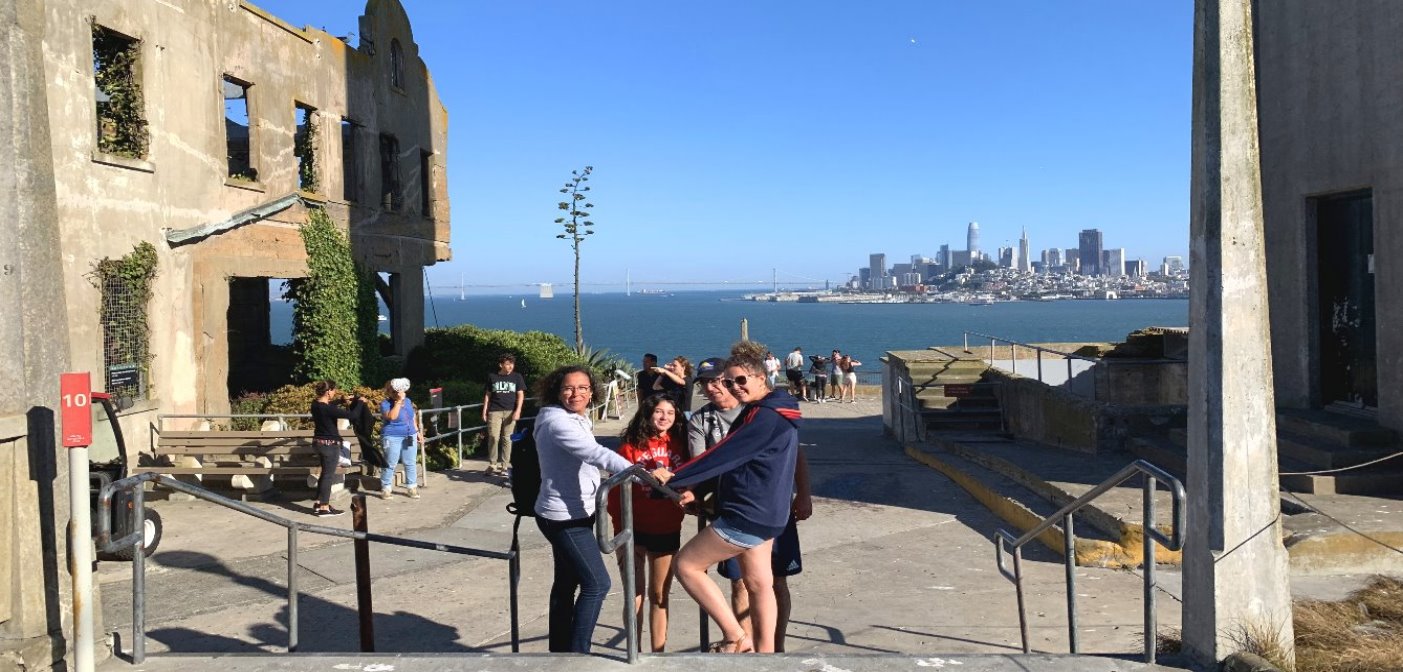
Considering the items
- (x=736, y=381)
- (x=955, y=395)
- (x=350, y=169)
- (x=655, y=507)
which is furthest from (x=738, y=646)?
(x=350, y=169)

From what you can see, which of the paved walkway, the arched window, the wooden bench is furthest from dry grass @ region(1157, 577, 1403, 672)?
the arched window

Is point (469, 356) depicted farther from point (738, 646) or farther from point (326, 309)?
point (738, 646)

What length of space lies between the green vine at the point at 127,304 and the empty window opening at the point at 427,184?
9022 mm

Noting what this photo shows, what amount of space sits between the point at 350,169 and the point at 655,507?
637 inches

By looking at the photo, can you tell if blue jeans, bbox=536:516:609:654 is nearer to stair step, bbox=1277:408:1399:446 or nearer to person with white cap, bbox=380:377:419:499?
person with white cap, bbox=380:377:419:499

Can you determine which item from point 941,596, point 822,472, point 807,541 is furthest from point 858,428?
point 941,596

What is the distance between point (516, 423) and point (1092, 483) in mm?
7521

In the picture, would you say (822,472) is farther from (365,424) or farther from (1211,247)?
A: (1211,247)

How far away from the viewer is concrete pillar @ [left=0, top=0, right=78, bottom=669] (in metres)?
5.40

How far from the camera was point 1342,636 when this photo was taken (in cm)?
596

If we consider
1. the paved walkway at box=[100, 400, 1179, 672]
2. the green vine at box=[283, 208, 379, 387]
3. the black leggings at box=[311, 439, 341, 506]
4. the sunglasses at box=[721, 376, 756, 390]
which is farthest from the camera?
the green vine at box=[283, 208, 379, 387]

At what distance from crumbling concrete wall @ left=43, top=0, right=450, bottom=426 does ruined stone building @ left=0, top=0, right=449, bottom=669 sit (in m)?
0.03

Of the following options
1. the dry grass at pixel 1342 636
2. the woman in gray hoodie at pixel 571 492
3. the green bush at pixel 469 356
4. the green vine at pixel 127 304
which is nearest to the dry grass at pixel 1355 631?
the dry grass at pixel 1342 636

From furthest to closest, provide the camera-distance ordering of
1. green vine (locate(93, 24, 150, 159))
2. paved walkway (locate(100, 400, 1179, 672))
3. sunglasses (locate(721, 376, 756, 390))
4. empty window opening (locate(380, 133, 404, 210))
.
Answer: empty window opening (locate(380, 133, 404, 210)) < green vine (locate(93, 24, 150, 159)) < paved walkway (locate(100, 400, 1179, 672)) < sunglasses (locate(721, 376, 756, 390))
